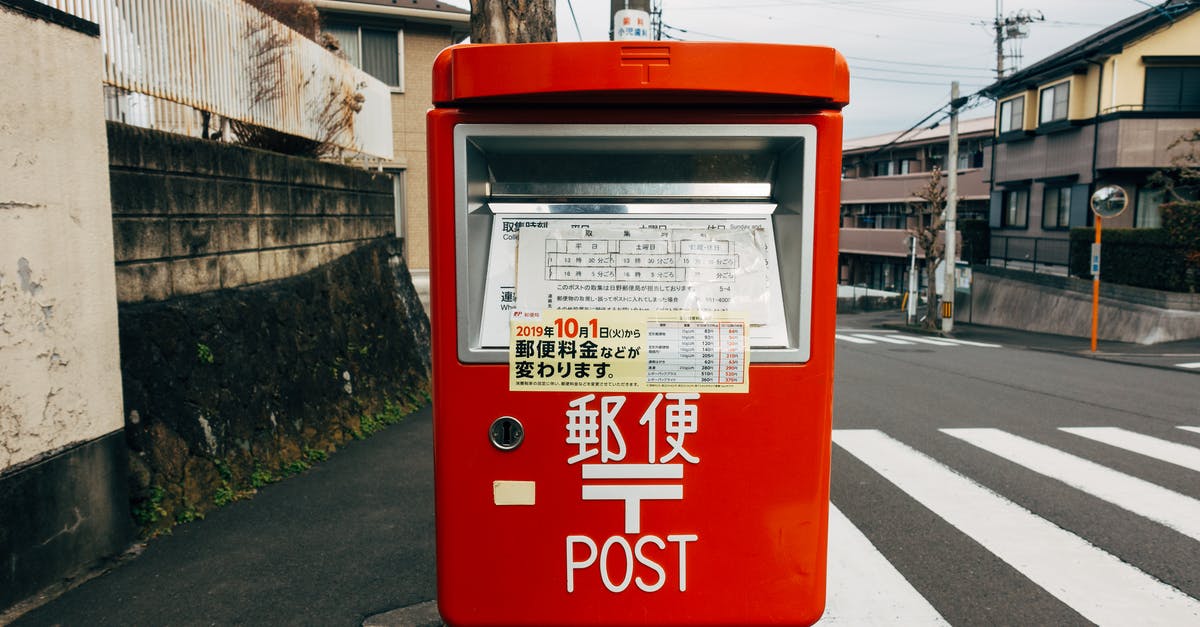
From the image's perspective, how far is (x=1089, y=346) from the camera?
690 inches

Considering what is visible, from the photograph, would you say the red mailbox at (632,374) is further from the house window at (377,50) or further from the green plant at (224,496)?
the house window at (377,50)

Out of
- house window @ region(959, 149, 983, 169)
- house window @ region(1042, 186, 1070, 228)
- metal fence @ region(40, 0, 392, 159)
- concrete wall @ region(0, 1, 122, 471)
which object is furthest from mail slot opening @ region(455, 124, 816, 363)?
house window @ region(959, 149, 983, 169)

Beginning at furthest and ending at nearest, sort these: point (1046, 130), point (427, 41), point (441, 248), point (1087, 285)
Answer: point (1046, 130), point (1087, 285), point (427, 41), point (441, 248)

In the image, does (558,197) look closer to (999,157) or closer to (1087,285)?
(1087,285)

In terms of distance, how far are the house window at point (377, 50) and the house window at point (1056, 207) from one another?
2137 cm

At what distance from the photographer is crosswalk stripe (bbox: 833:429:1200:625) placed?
3569mm

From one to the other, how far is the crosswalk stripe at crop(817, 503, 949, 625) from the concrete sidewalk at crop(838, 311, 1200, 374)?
11.2 m

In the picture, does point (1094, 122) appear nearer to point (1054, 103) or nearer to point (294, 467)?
point (1054, 103)

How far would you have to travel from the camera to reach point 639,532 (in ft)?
7.77

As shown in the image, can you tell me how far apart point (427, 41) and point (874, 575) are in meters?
15.9

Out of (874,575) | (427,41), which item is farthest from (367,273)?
(427,41)

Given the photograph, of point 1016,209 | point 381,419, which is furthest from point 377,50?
point 1016,209

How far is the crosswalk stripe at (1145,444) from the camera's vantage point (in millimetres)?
6332

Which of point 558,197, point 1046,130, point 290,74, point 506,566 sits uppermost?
point 1046,130
